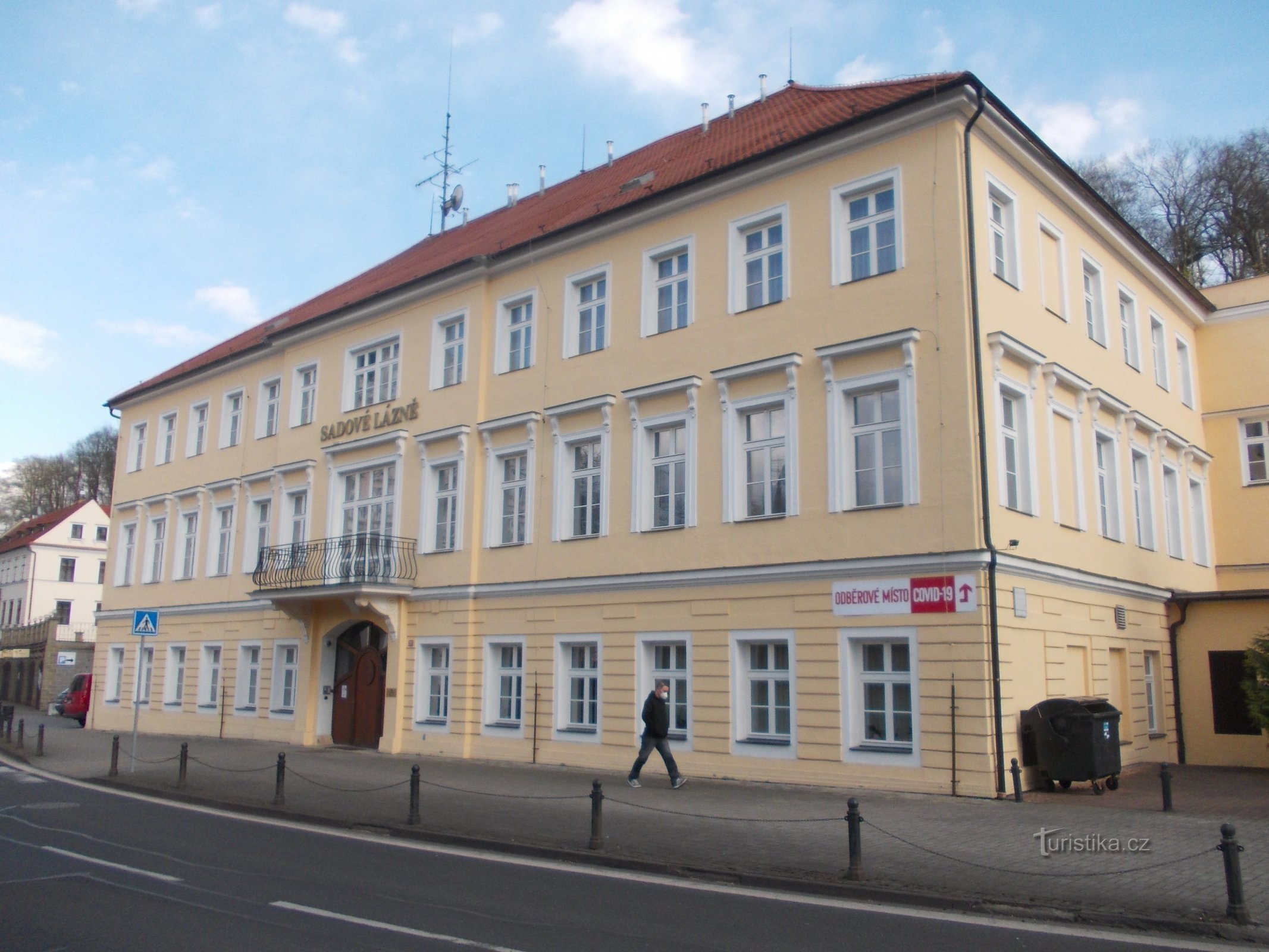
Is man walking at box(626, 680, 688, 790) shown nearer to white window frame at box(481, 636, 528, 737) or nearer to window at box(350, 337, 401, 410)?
white window frame at box(481, 636, 528, 737)

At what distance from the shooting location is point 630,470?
20.1m

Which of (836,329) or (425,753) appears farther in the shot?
(425,753)

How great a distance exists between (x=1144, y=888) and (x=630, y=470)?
40.6ft

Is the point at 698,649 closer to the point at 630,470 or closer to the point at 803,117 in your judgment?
the point at 630,470

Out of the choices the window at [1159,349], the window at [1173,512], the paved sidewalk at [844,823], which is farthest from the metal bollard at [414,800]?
the window at [1159,349]

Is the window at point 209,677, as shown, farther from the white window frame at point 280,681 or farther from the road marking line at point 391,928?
the road marking line at point 391,928

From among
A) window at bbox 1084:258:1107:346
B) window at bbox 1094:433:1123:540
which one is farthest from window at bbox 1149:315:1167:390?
window at bbox 1094:433:1123:540

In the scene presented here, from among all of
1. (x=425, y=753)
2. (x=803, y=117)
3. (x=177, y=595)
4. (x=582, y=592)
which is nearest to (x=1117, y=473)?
(x=803, y=117)

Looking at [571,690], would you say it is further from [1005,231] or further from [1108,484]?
[1005,231]

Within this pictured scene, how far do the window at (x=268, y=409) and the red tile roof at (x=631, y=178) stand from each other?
145 centimetres

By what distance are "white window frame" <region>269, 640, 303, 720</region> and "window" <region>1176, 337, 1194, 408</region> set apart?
74.8 ft

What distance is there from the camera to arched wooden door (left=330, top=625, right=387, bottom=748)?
→ 83.1 feet

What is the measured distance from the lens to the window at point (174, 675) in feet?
105

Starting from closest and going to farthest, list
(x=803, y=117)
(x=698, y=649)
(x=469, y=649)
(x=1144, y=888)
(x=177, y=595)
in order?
1. (x=1144, y=888)
2. (x=698, y=649)
3. (x=803, y=117)
4. (x=469, y=649)
5. (x=177, y=595)
